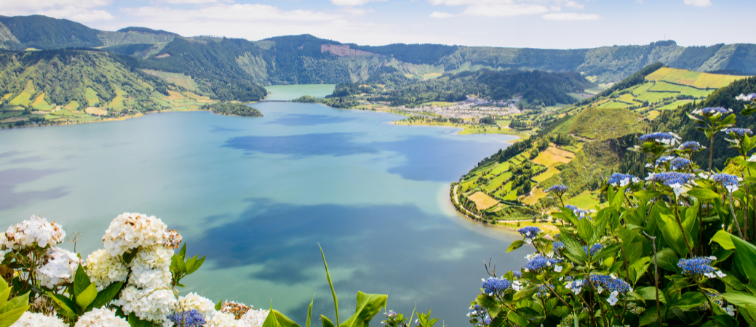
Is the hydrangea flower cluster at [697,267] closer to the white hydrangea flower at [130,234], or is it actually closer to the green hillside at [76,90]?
the white hydrangea flower at [130,234]

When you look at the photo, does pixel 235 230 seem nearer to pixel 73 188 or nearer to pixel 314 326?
pixel 314 326

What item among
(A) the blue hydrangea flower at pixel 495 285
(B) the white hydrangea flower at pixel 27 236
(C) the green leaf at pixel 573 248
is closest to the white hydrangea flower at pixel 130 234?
(B) the white hydrangea flower at pixel 27 236

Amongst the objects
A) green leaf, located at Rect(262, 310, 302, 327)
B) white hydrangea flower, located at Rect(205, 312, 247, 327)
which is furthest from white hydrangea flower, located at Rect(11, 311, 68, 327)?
green leaf, located at Rect(262, 310, 302, 327)

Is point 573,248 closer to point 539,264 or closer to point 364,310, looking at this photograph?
point 539,264

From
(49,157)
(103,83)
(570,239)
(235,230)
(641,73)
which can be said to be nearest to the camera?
(570,239)

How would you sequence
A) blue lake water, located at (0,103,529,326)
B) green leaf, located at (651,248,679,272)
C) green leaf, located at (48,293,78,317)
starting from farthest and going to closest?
1. blue lake water, located at (0,103,529,326)
2. green leaf, located at (651,248,679,272)
3. green leaf, located at (48,293,78,317)

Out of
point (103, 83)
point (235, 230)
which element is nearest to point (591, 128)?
point (235, 230)

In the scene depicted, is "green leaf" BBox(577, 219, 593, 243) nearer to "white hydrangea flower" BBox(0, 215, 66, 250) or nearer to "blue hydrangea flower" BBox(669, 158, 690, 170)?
"blue hydrangea flower" BBox(669, 158, 690, 170)
